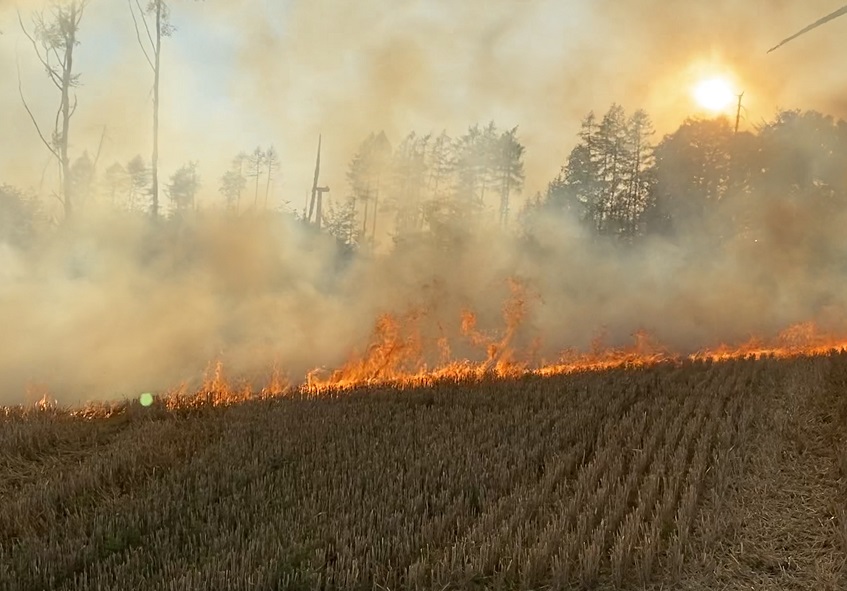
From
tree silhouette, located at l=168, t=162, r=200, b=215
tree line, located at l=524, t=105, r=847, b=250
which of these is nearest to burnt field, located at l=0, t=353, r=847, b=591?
tree line, located at l=524, t=105, r=847, b=250

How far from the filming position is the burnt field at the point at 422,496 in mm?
4492

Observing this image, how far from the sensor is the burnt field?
14.7ft

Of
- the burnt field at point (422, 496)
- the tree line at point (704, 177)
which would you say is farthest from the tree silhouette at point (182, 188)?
the burnt field at point (422, 496)

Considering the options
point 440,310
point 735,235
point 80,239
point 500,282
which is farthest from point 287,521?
point 735,235

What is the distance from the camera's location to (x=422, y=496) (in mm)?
5770

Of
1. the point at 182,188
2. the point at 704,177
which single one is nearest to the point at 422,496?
the point at 704,177

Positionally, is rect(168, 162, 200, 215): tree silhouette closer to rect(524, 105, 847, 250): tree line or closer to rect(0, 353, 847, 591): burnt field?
rect(524, 105, 847, 250): tree line

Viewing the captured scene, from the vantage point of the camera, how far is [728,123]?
38156 mm

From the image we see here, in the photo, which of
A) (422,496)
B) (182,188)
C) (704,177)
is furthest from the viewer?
(182,188)

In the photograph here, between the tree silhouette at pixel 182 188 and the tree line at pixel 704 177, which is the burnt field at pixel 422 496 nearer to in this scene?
the tree line at pixel 704 177

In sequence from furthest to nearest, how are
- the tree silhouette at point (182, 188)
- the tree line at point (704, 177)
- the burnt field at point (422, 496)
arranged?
the tree silhouette at point (182, 188), the tree line at point (704, 177), the burnt field at point (422, 496)

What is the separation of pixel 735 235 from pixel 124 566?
30499mm

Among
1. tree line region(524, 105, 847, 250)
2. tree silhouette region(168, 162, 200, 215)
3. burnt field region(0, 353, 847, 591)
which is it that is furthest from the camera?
tree silhouette region(168, 162, 200, 215)

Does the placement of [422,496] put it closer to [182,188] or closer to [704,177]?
[704,177]
